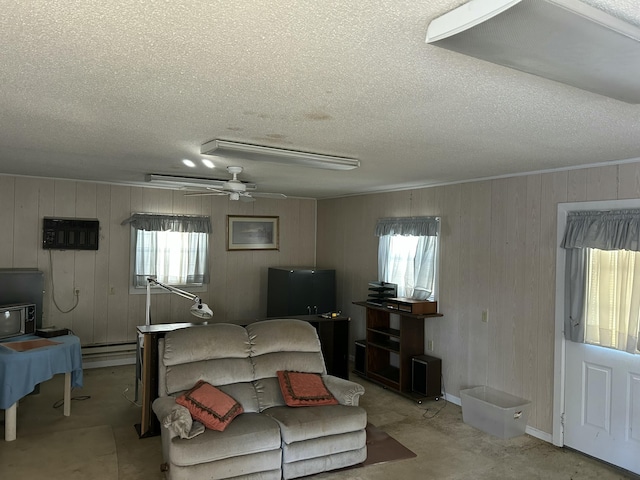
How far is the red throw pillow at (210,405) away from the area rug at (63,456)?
761 mm

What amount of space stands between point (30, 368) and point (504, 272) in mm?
4303

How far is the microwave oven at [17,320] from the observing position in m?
4.56

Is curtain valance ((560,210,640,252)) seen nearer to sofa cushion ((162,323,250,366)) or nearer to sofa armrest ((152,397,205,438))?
sofa cushion ((162,323,250,366))

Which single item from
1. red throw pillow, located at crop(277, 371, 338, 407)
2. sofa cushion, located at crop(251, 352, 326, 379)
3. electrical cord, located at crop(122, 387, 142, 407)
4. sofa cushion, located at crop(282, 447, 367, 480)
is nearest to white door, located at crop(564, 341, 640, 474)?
sofa cushion, located at crop(282, 447, 367, 480)

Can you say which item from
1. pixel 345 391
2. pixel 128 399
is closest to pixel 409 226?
pixel 345 391

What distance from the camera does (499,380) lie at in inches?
183

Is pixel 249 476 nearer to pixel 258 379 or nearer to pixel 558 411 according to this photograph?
pixel 258 379

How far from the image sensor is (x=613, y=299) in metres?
3.78

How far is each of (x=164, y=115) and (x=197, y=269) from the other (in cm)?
429

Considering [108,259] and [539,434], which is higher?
[108,259]

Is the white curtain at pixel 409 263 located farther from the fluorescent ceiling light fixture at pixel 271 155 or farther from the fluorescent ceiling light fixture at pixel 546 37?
the fluorescent ceiling light fixture at pixel 546 37

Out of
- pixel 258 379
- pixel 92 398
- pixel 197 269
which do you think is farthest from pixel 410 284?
pixel 92 398

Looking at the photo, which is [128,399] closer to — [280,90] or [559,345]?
[280,90]

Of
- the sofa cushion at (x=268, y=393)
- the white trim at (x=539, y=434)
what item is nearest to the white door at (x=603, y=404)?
the white trim at (x=539, y=434)
